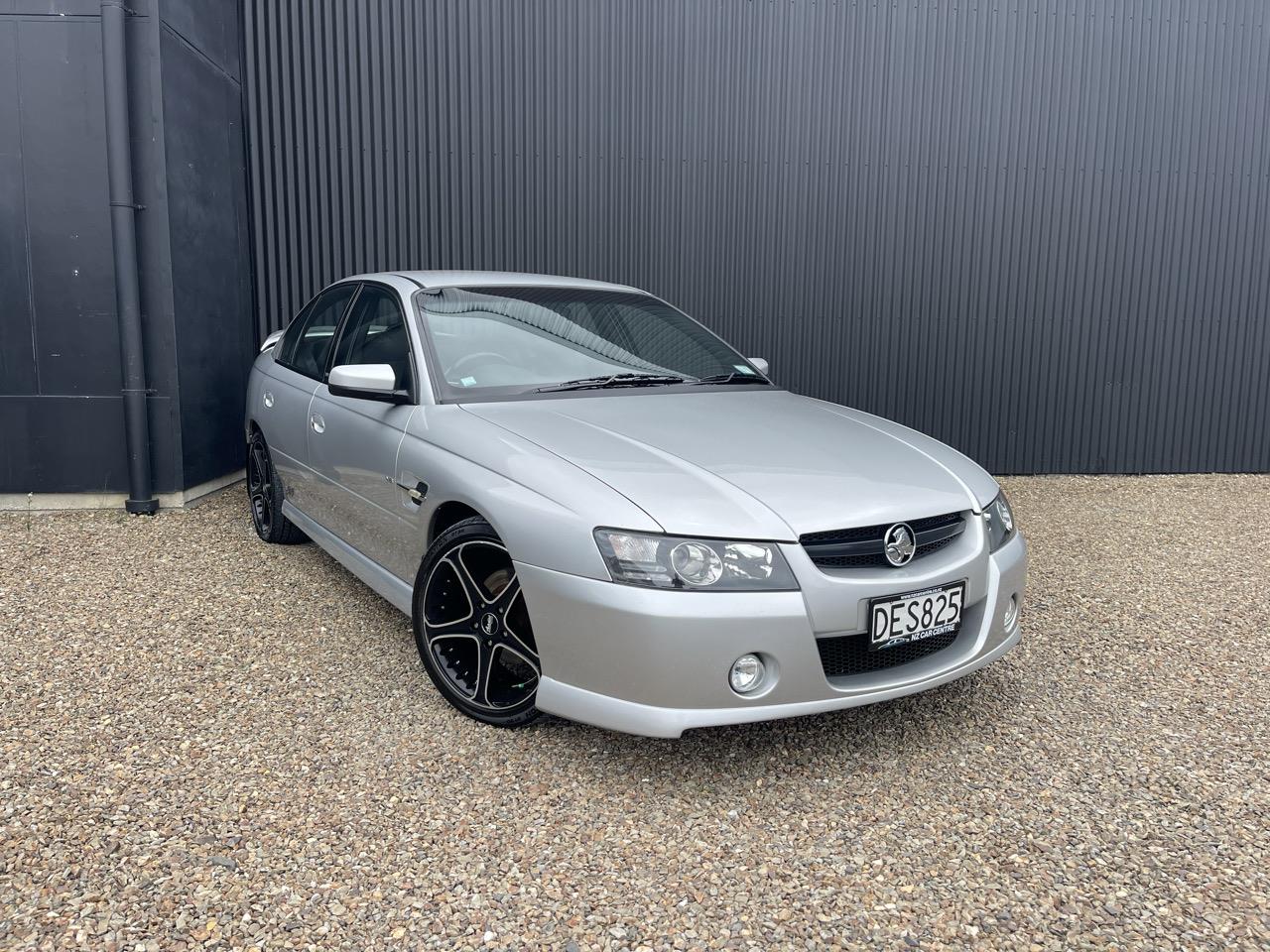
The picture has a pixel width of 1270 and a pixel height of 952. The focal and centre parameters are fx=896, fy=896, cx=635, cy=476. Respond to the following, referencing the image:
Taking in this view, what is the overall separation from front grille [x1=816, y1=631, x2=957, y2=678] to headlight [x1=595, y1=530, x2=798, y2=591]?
0.24 meters

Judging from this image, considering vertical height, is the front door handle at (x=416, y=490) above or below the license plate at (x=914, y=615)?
above

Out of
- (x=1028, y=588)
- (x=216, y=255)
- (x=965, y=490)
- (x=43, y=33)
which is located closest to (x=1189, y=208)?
(x=1028, y=588)

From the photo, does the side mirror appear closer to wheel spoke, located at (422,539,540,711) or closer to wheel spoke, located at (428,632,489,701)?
wheel spoke, located at (422,539,540,711)

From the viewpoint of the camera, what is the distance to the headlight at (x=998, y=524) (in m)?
2.86

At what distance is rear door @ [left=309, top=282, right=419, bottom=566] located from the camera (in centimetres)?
325

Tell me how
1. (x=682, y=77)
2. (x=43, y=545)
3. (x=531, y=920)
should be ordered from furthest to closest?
(x=682, y=77) < (x=43, y=545) < (x=531, y=920)

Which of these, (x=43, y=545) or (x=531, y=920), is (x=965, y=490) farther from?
(x=43, y=545)

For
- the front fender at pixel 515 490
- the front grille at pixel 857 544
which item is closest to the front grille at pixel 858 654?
the front grille at pixel 857 544

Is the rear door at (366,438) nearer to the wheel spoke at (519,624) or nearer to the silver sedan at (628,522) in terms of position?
the silver sedan at (628,522)

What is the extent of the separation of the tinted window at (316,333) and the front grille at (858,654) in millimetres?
2763

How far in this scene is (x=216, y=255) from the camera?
6.21 metres

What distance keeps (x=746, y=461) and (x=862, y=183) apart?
205 inches

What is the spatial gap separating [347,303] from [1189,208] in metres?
6.85

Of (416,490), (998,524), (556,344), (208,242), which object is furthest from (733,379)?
(208,242)
